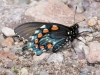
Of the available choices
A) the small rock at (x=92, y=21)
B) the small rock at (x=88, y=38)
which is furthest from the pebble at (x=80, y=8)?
the small rock at (x=88, y=38)

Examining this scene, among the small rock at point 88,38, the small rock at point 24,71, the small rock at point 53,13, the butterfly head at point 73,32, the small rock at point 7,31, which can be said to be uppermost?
the small rock at point 53,13

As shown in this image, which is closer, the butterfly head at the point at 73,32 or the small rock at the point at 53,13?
the butterfly head at the point at 73,32

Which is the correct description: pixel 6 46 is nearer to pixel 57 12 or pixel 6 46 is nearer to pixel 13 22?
pixel 13 22

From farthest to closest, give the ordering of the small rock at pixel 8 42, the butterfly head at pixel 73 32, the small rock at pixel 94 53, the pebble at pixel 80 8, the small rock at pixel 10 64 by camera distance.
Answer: the pebble at pixel 80 8
the small rock at pixel 8 42
the butterfly head at pixel 73 32
the small rock at pixel 10 64
the small rock at pixel 94 53

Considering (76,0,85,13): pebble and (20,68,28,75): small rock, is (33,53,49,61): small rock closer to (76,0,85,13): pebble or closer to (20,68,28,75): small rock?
(20,68,28,75): small rock

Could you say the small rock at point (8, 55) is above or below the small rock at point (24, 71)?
above

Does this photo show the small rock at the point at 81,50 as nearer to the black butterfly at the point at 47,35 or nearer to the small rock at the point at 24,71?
the black butterfly at the point at 47,35

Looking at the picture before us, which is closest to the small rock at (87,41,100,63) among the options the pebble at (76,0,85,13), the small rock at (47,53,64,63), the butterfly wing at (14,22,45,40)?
the small rock at (47,53,64,63)
